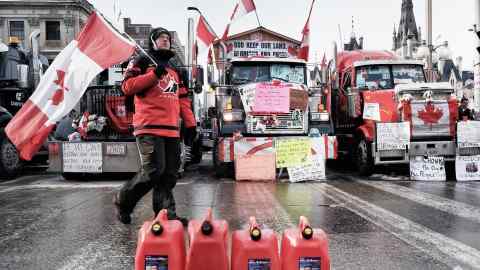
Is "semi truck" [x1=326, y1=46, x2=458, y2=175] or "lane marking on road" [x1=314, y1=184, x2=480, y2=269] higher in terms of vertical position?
"semi truck" [x1=326, y1=46, x2=458, y2=175]

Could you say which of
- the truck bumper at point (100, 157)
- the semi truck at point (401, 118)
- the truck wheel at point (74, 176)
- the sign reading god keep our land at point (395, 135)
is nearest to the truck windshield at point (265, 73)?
the semi truck at point (401, 118)

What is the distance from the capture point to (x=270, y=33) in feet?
46.3

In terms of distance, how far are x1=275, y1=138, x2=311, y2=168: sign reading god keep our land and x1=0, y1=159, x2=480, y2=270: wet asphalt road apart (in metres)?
0.78

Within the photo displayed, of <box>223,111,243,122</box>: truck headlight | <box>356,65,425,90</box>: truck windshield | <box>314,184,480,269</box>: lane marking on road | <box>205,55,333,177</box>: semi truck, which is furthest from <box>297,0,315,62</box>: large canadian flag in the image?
<box>314,184,480,269</box>: lane marking on road

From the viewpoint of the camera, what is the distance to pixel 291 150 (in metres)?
10.4

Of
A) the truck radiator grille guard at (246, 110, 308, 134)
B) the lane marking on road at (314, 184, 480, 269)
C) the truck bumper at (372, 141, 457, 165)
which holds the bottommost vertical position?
the lane marking on road at (314, 184, 480, 269)

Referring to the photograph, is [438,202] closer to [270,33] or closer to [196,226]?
[196,226]

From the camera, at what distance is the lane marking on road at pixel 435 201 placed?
5.93 metres

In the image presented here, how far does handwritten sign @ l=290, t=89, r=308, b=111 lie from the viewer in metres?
10.6

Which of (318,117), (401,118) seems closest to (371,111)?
(401,118)

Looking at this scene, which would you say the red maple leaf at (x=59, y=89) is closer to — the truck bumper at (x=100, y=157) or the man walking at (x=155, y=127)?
the man walking at (x=155, y=127)

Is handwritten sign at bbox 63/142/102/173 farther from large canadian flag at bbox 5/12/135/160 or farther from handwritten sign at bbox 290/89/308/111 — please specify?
large canadian flag at bbox 5/12/135/160

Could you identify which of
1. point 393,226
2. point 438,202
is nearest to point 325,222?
point 393,226

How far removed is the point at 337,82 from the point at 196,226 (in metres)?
11.2
